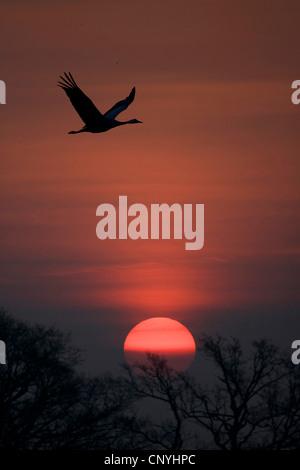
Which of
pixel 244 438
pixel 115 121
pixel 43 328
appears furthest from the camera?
pixel 43 328

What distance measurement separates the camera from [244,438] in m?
37.4

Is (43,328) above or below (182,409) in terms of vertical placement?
above

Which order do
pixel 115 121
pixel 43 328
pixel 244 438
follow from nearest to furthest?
pixel 115 121, pixel 244 438, pixel 43 328

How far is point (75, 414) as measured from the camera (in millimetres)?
38469

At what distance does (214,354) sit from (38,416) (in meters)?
5.83

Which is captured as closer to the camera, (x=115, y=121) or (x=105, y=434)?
(x=115, y=121)

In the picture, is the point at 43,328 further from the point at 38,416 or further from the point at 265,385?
the point at 265,385

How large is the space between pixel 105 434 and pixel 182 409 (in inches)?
95.8

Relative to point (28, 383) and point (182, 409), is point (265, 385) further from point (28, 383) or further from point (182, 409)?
point (28, 383)
